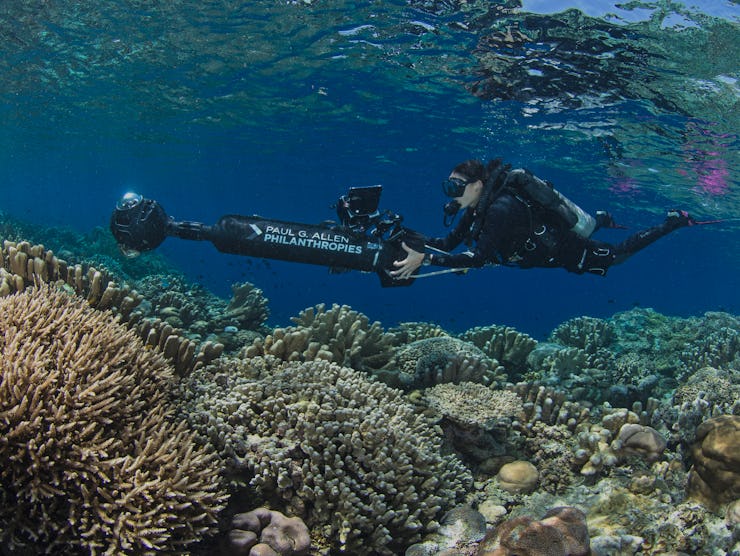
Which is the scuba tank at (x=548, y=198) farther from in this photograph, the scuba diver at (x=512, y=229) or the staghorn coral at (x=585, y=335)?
the staghorn coral at (x=585, y=335)

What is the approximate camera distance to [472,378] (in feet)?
20.6

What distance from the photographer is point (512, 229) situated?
614cm

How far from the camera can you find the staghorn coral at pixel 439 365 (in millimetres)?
6188

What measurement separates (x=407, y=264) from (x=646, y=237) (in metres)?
5.24

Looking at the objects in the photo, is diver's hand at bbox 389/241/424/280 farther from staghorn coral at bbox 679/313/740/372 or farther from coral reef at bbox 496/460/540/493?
staghorn coral at bbox 679/313/740/372

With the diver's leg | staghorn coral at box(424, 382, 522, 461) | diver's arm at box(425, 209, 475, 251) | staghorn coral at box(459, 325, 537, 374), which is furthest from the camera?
staghorn coral at box(459, 325, 537, 374)

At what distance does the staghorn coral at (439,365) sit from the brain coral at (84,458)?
11.3 ft

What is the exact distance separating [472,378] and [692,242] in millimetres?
52542

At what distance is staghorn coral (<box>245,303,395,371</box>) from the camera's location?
546 centimetres

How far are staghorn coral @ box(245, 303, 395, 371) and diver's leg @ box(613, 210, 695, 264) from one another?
475 centimetres

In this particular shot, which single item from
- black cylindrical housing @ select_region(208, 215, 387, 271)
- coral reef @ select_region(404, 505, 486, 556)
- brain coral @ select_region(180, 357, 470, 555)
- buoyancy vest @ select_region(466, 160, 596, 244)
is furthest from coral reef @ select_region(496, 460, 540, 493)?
buoyancy vest @ select_region(466, 160, 596, 244)

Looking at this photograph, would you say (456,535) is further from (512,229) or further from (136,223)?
(136,223)

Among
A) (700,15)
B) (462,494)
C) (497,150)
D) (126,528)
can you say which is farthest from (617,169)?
(126,528)

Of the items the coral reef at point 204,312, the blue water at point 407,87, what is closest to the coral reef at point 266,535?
the coral reef at point 204,312
